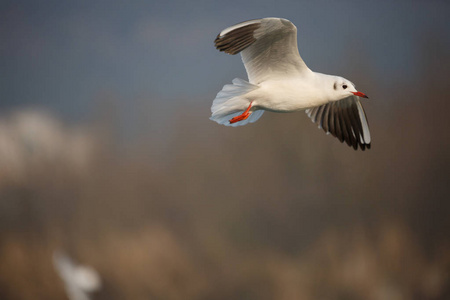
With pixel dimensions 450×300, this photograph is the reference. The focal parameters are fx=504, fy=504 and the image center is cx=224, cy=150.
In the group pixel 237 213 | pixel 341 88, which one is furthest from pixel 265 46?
pixel 237 213

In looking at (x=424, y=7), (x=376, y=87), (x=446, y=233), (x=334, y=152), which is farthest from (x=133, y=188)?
(x=424, y=7)

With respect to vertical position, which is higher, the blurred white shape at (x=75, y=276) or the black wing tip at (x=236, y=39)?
the black wing tip at (x=236, y=39)

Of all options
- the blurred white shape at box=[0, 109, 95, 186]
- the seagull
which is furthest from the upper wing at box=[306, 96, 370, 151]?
the blurred white shape at box=[0, 109, 95, 186]

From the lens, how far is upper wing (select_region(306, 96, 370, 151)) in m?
1.46

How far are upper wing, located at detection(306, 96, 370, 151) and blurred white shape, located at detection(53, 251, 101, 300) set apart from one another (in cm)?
116

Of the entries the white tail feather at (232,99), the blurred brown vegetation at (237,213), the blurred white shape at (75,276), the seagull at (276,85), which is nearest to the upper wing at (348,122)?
the seagull at (276,85)

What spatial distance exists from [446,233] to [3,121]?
2025 millimetres

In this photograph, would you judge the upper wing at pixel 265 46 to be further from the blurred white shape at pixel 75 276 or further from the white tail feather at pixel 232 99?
the blurred white shape at pixel 75 276

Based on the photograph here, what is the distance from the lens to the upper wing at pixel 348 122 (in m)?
1.46

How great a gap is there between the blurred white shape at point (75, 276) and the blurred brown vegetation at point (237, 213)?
0.09 ft

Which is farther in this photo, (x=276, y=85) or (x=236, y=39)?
(x=276, y=85)

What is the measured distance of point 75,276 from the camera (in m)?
2.07

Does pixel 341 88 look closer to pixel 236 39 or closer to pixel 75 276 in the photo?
pixel 236 39

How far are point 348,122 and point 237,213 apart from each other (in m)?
0.81
